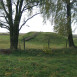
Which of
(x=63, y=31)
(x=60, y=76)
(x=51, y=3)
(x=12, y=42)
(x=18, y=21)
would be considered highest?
(x=51, y=3)

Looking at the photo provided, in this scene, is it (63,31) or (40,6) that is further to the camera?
(40,6)

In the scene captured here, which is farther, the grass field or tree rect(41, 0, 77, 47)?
tree rect(41, 0, 77, 47)

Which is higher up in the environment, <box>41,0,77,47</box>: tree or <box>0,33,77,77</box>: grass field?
<box>41,0,77,47</box>: tree

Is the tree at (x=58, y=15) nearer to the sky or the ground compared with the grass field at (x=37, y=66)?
nearer to the sky

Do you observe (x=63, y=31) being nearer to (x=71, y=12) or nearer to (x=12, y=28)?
(x=71, y=12)

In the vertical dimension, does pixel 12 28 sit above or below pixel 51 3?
below

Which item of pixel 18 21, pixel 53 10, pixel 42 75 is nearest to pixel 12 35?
pixel 18 21

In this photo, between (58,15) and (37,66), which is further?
(58,15)

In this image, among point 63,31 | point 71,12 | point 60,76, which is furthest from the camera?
point 71,12

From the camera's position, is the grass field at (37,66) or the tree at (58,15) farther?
the tree at (58,15)

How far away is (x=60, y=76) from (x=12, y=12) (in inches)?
351

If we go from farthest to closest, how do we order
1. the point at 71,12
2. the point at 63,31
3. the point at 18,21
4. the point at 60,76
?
1. the point at 71,12
2. the point at 18,21
3. the point at 63,31
4. the point at 60,76

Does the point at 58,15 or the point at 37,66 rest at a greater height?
the point at 58,15

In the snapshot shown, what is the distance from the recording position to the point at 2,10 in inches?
487
